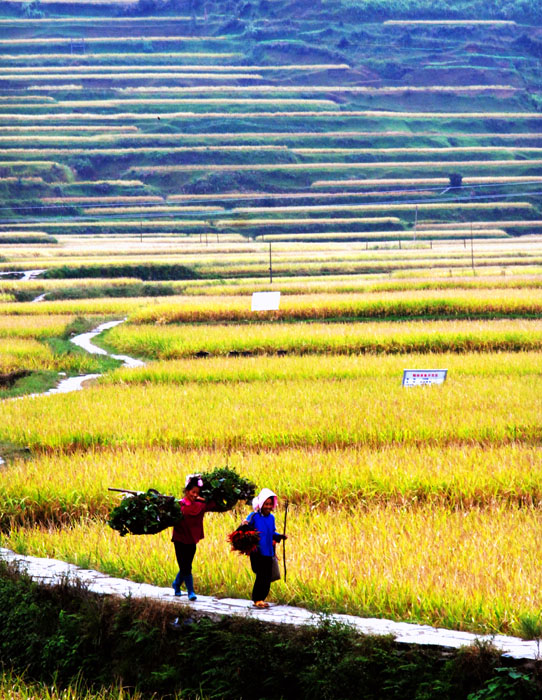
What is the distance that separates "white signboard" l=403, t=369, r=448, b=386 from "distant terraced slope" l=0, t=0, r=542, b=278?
1923 inches

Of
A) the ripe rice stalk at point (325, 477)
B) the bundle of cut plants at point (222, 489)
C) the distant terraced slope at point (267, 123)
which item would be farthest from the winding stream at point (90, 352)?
the distant terraced slope at point (267, 123)

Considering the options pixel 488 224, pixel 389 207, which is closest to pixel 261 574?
pixel 488 224

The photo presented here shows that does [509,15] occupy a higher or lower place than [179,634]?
higher

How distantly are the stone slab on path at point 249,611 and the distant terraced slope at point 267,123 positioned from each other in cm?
5636

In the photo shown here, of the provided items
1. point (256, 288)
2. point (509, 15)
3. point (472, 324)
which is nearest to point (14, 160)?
point (256, 288)

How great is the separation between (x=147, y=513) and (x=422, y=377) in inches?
338

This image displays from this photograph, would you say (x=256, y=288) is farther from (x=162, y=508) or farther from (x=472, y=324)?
(x=162, y=508)

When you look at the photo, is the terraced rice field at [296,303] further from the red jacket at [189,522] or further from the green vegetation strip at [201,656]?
the red jacket at [189,522]

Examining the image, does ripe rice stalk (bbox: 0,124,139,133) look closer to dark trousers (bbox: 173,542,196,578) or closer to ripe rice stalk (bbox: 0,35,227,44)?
ripe rice stalk (bbox: 0,35,227,44)

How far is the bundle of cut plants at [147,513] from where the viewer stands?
20.2 feet

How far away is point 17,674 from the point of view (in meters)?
6.51

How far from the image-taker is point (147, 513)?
→ 6.15m

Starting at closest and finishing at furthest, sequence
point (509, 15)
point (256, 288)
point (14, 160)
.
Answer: point (256, 288) → point (14, 160) → point (509, 15)

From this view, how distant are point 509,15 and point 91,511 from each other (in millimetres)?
119028
